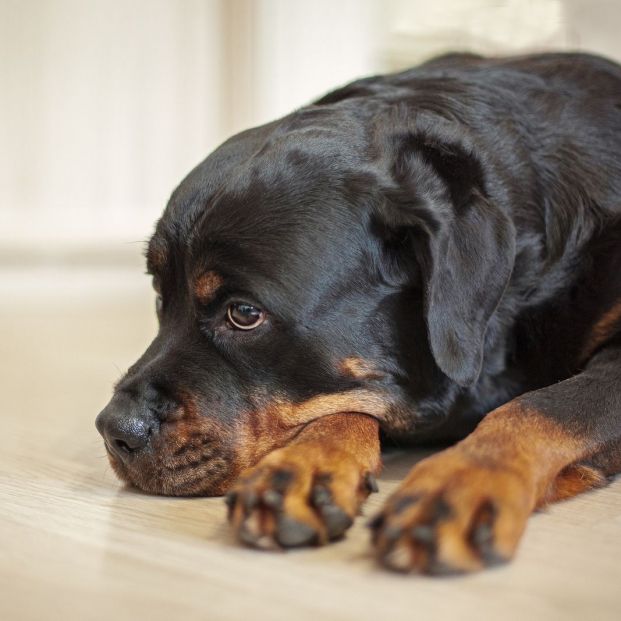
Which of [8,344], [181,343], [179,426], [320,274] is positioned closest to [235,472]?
[179,426]

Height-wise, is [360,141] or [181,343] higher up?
[360,141]

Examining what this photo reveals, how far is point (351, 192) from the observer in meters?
1.96

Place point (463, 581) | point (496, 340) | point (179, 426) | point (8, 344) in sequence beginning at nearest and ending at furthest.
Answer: point (463, 581) < point (179, 426) < point (496, 340) < point (8, 344)

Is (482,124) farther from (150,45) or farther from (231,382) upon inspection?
(150,45)

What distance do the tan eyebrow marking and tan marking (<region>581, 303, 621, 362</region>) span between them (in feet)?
2.82

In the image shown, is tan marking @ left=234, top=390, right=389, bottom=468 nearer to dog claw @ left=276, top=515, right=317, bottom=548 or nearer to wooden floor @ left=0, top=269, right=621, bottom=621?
wooden floor @ left=0, top=269, right=621, bottom=621

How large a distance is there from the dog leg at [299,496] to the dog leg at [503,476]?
0.45 feet

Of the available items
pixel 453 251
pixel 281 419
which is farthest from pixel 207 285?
pixel 453 251

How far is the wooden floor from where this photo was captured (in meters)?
1.29

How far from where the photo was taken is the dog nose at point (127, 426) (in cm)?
186

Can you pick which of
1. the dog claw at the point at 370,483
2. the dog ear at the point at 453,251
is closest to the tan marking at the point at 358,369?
the dog ear at the point at 453,251

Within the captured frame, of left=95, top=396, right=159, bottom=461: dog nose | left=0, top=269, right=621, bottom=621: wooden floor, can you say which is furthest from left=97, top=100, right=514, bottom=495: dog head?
left=0, top=269, right=621, bottom=621: wooden floor

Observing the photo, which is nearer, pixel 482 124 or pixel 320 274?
pixel 320 274

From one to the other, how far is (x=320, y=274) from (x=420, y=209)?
0.81 ft
